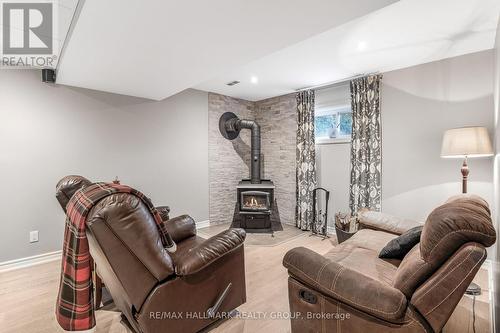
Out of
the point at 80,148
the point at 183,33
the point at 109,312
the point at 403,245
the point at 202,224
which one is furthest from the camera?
the point at 202,224

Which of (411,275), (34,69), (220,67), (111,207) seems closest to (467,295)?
(411,275)

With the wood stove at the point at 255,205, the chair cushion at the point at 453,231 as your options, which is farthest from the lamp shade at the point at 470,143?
the wood stove at the point at 255,205

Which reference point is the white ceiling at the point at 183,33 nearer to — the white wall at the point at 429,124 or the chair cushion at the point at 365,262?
the white wall at the point at 429,124

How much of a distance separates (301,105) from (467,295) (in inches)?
128

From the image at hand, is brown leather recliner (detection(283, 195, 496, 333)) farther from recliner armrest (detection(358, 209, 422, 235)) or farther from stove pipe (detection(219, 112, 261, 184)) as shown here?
stove pipe (detection(219, 112, 261, 184))

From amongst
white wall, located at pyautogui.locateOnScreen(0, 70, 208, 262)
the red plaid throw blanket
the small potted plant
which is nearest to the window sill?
the small potted plant

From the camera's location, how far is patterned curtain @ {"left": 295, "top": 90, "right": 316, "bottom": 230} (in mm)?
4281

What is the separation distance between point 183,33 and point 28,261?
320 cm

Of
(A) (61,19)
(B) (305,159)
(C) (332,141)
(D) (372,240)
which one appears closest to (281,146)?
(B) (305,159)

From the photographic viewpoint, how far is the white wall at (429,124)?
2.83 m

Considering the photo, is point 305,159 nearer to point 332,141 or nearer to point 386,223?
point 332,141

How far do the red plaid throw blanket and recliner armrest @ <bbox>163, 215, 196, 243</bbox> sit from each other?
83 centimetres

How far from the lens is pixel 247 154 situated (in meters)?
5.24

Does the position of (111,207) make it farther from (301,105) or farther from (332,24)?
(301,105)
